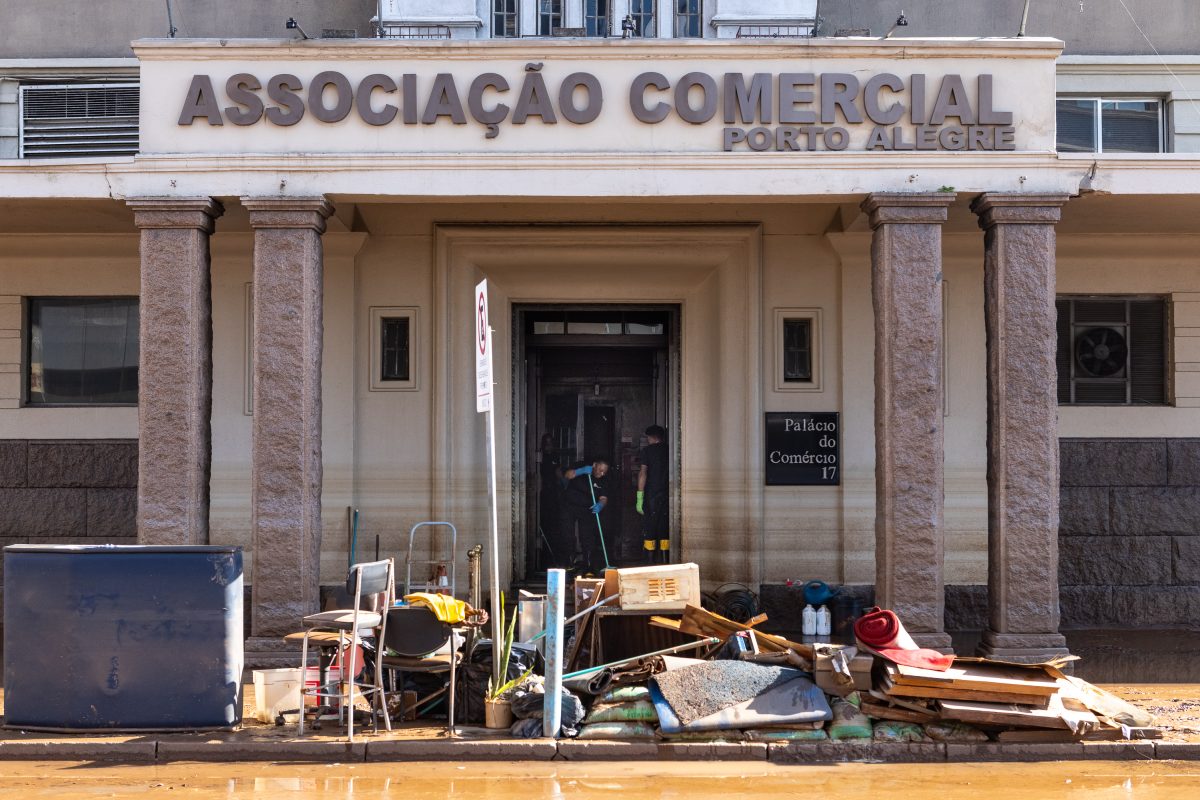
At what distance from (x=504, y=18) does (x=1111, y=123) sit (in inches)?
275

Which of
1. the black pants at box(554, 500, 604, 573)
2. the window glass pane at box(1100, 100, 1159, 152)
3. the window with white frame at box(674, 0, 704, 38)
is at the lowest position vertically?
the black pants at box(554, 500, 604, 573)

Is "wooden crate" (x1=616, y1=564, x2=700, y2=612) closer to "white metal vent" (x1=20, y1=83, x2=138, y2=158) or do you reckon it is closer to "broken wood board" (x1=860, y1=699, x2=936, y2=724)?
"broken wood board" (x1=860, y1=699, x2=936, y2=724)

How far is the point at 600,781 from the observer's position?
26.0 ft

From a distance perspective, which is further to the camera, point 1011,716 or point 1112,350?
point 1112,350

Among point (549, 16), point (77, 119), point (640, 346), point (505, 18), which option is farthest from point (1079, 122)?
point (77, 119)

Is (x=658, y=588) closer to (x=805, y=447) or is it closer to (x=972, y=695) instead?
(x=972, y=695)

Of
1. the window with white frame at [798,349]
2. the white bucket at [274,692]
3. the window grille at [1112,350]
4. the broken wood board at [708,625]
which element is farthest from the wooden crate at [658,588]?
the window grille at [1112,350]

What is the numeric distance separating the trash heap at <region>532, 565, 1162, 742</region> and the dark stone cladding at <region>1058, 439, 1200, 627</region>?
16.8ft

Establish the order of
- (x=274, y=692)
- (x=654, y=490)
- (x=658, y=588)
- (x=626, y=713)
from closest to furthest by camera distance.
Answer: (x=626, y=713) < (x=274, y=692) < (x=658, y=588) < (x=654, y=490)

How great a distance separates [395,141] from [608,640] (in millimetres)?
4829

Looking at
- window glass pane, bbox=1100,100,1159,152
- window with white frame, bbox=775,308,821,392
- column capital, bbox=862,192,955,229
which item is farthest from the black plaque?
window glass pane, bbox=1100,100,1159,152

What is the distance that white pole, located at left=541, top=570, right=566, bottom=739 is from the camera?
8.60 metres

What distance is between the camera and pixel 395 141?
37.6ft

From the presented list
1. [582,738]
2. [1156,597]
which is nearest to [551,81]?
[582,738]
